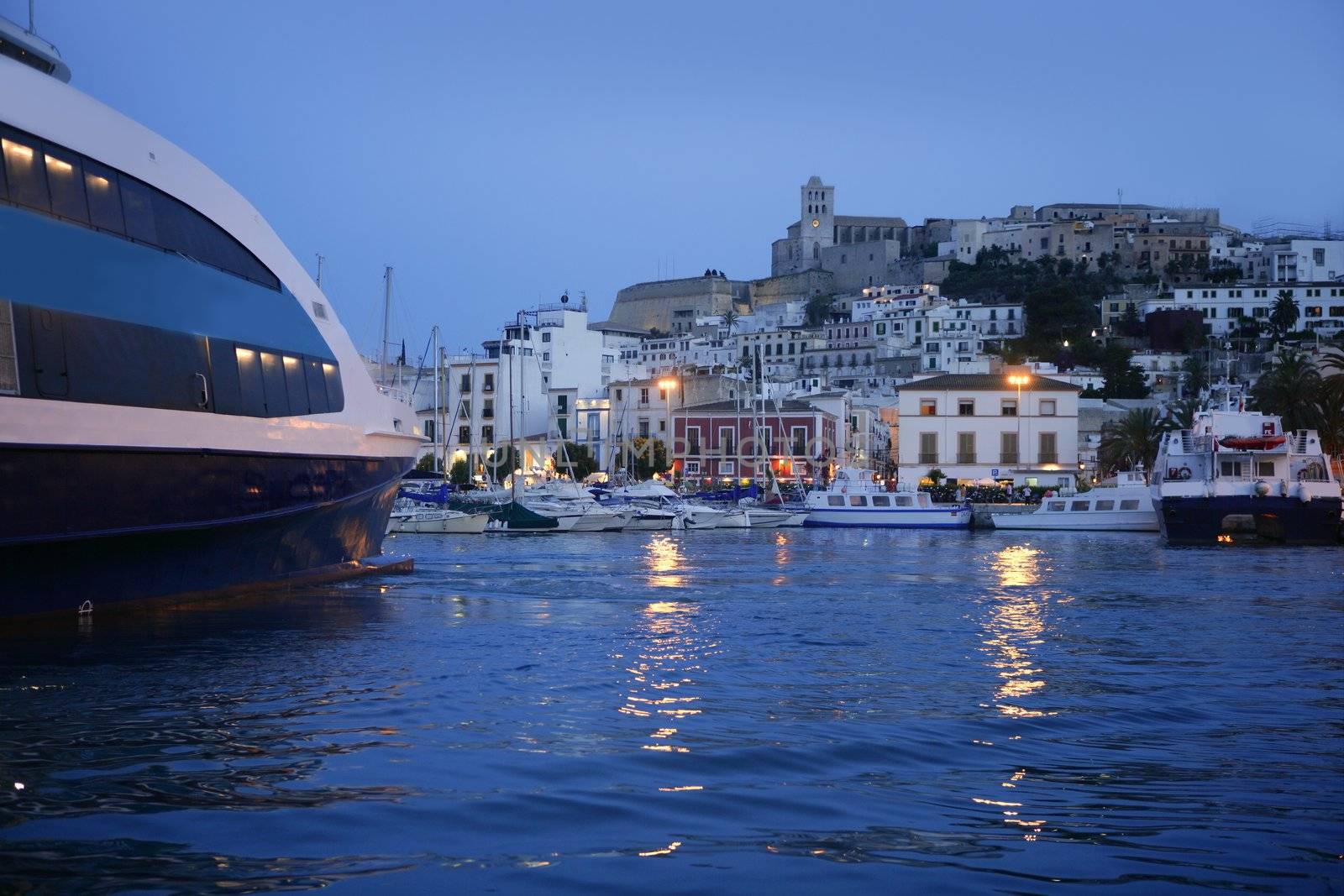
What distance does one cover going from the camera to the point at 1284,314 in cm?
12594

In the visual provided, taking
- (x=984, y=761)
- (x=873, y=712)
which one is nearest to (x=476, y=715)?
(x=873, y=712)

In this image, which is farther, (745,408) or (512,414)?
(745,408)

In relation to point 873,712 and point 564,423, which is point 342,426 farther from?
point 564,423

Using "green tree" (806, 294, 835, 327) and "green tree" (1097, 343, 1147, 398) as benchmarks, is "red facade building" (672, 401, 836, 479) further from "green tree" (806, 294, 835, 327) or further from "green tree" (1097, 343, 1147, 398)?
"green tree" (806, 294, 835, 327)

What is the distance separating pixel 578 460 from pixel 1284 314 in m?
71.0

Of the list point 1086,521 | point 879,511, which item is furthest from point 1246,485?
point 879,511

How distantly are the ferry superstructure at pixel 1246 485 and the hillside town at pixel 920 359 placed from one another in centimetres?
745

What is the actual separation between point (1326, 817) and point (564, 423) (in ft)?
280

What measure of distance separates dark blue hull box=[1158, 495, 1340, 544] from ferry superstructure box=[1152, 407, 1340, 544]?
27 mm

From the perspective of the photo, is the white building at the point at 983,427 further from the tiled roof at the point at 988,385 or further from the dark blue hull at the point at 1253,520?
the dark blue hull at the point at 1253,520

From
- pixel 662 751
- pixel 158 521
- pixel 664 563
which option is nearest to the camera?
pixel 662 751

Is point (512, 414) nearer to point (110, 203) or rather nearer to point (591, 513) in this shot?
point (591, 513)

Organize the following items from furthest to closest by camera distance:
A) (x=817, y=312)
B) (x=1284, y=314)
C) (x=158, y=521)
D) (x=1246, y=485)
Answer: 1. (x=817, y=312)
2. (x=1284, y=314)
3. (x=1246, y=485)
4. (x=158, y=521)

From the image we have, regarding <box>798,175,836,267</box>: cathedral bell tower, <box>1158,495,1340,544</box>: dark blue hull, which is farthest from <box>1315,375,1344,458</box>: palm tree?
<box>798,175,836,267</box>: cathedral bell tower
